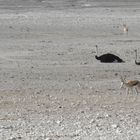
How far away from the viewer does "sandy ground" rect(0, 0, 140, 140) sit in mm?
9932

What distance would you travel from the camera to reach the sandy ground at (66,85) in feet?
32.6

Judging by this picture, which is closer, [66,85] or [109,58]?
[66,85]

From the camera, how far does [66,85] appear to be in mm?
14859

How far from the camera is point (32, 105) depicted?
1218 centimetres

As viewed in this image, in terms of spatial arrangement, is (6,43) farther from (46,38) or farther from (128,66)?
(128,66)

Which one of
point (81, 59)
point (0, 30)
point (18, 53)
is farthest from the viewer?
point (0, 30)

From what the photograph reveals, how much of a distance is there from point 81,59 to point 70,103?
7.02 m

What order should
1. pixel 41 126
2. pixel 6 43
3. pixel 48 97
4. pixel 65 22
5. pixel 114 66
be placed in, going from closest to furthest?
pixel 41 126 → pixel 48 97 → pixel 114 66 → pixel 6 43 → pixel 65 22

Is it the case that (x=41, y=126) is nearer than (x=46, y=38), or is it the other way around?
(x=41, y=126)

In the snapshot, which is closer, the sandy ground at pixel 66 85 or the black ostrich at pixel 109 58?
the sandy ground at pixel 66 85

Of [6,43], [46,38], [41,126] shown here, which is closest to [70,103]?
[41,126]

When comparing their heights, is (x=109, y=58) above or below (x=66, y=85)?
below

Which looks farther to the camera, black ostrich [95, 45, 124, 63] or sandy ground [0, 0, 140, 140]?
black ostrich [95, 45, 124, 63]

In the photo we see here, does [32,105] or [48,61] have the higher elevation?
[32,105]
